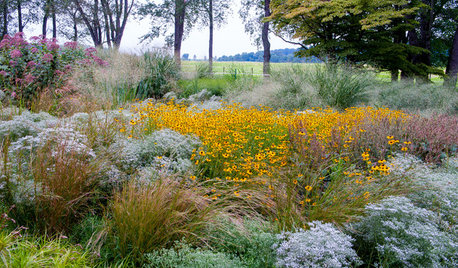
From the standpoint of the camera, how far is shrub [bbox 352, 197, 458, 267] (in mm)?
2098

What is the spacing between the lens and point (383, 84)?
10.5 meters

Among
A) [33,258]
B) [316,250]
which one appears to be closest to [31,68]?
[33,258]

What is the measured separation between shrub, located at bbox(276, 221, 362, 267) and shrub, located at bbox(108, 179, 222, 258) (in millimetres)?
667

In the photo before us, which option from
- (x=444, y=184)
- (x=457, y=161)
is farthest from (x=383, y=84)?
(x=444, y=184)

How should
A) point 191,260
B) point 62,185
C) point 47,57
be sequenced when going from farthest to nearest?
point 47,57, point 62,185, point 191,260

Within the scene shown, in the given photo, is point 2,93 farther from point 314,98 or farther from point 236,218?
point 314,98

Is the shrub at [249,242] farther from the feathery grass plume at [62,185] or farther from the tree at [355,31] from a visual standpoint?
the tree at [355,31]

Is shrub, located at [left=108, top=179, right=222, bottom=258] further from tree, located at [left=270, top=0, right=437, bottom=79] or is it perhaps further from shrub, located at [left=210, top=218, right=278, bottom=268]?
tree, located at [left=270, top=0, right=437, bottom=79]

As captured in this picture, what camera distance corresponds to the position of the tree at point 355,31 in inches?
466

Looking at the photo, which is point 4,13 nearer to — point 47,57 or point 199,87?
point 199,87

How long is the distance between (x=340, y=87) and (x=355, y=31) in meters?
5.86

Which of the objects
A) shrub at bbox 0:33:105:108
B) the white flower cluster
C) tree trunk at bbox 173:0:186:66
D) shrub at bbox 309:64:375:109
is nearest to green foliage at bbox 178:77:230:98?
shrub at bbox 309:64:375:109

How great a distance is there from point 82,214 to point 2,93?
4836mm

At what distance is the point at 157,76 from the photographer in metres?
11.0
